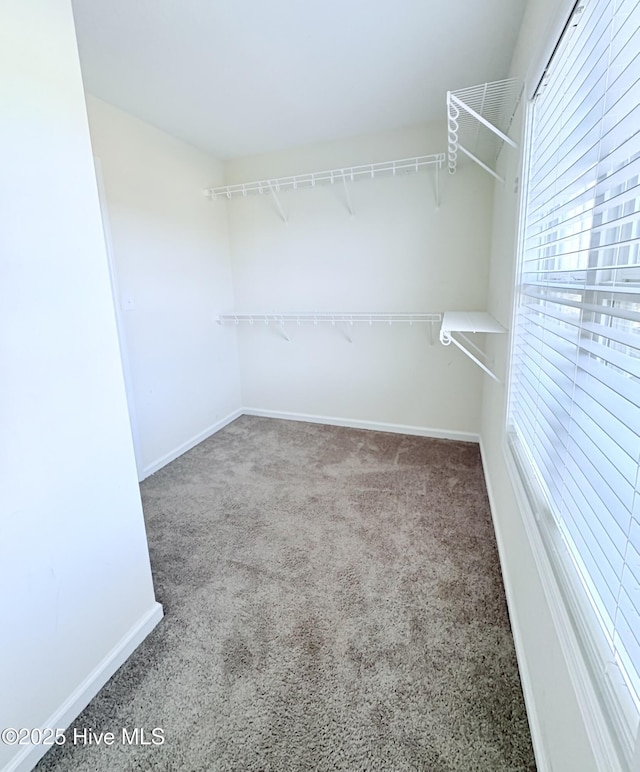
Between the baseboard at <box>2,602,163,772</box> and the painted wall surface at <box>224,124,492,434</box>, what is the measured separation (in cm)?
230

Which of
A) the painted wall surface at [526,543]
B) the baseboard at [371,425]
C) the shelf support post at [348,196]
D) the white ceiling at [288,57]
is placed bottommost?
the baseboard at [371,425]

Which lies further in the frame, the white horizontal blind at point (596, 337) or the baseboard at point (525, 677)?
the baseboard at point (525, 677)

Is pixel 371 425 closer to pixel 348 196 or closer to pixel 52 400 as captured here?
pixel 348 196

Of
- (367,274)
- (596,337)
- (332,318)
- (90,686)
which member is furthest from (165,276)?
(596,337)

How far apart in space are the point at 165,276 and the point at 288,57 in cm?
161

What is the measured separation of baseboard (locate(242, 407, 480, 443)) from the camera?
10.2ft

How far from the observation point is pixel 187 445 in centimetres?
314

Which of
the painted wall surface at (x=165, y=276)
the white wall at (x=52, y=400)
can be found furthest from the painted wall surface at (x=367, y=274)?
the white wall at (x=52, y=400)

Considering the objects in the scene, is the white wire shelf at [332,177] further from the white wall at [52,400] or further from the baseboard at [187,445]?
the white wall at [52,400]

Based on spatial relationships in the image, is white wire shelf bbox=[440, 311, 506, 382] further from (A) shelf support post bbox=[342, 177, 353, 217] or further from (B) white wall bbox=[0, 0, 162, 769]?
(B) white wall bbox=[0, 0, 162, 769]

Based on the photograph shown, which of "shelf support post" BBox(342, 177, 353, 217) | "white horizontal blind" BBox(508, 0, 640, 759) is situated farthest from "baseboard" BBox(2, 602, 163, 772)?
"shelf support post" BBox(342, 177, 353, 217)

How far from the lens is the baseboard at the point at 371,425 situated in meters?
3.10

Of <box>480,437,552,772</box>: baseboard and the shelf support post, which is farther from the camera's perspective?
the shelf support post

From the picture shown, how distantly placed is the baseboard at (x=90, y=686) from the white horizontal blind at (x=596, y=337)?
4.82ft
